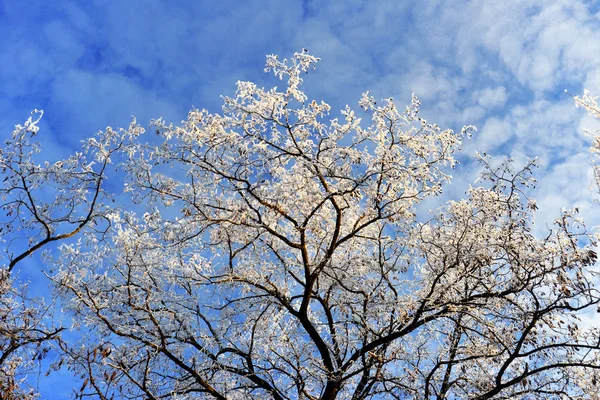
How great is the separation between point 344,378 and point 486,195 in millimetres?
5067

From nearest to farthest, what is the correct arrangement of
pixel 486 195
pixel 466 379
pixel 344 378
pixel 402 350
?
pixel 344 378 → pixel 402 350 → pixel 466 379 → pixel 486 195

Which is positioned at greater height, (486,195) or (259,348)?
(486,195)

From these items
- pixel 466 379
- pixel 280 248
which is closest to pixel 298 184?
pixel 280 248

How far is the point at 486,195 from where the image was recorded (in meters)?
10.8

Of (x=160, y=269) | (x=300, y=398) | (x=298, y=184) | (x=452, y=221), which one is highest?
(x=452, y=221)

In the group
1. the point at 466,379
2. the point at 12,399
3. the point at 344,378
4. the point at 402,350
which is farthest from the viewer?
the point at 466,379

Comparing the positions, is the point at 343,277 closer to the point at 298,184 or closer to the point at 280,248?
the point at 280,248

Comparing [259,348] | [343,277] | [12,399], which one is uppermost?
[343,277]

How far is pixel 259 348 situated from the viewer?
9.65 m

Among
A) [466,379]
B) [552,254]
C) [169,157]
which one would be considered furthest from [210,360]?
[552,254]

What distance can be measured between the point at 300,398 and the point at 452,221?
4934 mm

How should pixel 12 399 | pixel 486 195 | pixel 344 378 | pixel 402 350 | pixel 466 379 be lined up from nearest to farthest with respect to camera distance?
1. pixel 12 399
2. pixel 344 378
3. pixel 402 350
4. pixel 466 379
5. pixel 486 195

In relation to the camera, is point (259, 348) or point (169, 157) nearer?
point (169, 157)

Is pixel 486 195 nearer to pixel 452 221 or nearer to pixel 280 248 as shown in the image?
pixel 452 221
